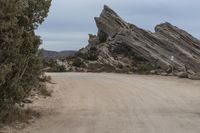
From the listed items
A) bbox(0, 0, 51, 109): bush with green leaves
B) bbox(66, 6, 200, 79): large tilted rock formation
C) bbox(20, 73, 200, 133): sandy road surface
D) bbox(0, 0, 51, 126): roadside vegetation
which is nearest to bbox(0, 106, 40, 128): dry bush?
bbox(0, 0, 51, 126): roadside vegetation

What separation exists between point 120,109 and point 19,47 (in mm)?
5507

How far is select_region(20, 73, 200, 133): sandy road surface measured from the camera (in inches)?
620

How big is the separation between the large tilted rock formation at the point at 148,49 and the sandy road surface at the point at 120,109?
17138 mm

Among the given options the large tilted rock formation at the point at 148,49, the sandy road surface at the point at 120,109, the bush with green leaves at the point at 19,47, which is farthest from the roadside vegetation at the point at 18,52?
the large tilted rock formation at the point at 148,49

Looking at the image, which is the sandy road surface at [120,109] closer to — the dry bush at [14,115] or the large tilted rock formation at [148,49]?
the dry bush at [14,115]

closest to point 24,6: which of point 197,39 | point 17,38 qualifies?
point 17,38

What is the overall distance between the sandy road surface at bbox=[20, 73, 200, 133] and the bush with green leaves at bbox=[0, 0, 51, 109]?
118cm

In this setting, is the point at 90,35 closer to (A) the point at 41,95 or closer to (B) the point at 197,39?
(B) the point at 197,39

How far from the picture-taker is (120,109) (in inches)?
793

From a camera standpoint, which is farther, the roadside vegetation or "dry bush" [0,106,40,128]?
"dry bush" [0,106,40,128]

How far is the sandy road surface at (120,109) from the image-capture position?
15758mm

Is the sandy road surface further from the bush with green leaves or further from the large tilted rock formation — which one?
the large tilted rock formation

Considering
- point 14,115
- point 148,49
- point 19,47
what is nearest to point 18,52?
point 19,47

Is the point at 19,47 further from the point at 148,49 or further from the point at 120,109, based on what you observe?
the point at 148,49
